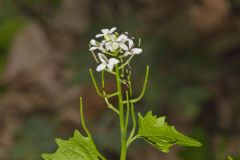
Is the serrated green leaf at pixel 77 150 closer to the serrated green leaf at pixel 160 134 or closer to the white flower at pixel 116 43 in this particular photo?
the serrated green leaf at pixel 160 134

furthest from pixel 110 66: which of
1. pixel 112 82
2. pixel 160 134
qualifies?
pixel 112 82

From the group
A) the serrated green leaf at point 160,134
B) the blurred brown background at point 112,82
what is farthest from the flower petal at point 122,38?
the blurred brown background at point 112,82

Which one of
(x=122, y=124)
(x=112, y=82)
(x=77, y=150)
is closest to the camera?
(x=122, y=124)

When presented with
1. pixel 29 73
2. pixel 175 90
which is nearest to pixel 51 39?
pixel 29 73

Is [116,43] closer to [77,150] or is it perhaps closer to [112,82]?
[77,150]

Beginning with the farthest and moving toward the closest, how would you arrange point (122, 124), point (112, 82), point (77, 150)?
point (112, 82) → point (77, 150) → point (122, 124)

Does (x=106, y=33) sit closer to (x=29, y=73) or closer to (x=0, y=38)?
(x=0, y=38)

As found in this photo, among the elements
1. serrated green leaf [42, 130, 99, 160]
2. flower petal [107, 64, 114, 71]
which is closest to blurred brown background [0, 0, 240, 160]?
serrated green leaf [42, 130, 99, 160]

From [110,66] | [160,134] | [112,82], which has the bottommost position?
[160,134]
